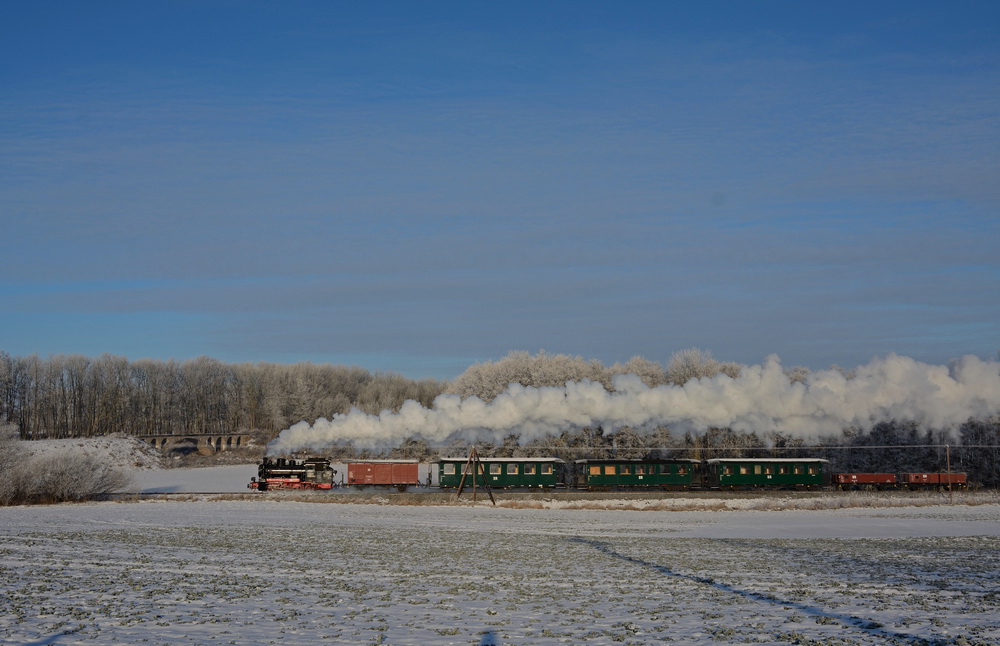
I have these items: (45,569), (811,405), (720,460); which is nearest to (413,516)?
(45,569)

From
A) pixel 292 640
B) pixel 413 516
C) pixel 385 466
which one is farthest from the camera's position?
pixel 385 466

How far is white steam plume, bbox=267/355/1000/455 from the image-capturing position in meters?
66.6

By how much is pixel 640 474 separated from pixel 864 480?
57.9ft

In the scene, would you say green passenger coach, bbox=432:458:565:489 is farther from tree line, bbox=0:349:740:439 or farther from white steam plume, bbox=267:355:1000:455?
tree line, bbox=0:349:740:439

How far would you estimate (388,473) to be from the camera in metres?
65.2

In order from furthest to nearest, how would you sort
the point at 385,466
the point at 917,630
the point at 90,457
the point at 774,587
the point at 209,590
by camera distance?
the point at 385,466
the point at 90,457
the point at 774,587
the point at 209,590
the point at 917,630

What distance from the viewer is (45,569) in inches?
853

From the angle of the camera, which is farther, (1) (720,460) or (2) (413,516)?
(1) (720,460)

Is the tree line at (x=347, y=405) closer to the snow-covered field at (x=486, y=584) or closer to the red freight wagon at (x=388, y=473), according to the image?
the red freight wagon at (x=388, y=473)

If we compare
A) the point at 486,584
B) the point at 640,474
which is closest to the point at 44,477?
the point at 640,474

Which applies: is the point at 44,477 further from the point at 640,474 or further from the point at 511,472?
the point at 640,474

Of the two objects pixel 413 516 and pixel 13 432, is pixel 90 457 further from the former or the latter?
pixel 413 516

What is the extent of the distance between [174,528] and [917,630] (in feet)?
95.0

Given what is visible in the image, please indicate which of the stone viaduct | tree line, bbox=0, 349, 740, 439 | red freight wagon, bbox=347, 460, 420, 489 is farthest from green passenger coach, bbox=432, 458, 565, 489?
the stone viaduct
